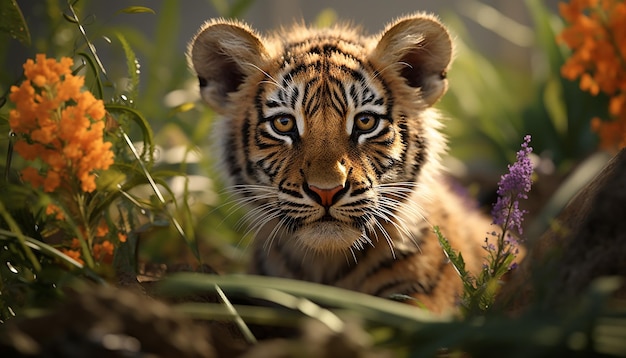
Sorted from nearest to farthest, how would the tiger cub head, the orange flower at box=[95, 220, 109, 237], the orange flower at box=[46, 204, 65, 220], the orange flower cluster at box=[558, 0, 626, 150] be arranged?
the orange flower at box=[46, 204, 65, 220], the orange flower at box=[95, 220, 109, 237], the tiger cub head, the orange flower cluster at box=[558, 0, 626, 150]

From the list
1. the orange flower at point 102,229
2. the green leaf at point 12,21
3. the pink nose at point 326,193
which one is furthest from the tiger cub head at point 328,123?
the green leaf at point 12,21

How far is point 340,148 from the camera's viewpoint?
6.89 ft

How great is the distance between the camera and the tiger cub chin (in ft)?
6.89

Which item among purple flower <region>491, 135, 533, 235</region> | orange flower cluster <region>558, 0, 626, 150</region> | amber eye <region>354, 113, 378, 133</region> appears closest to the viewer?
purple flower <region>491, 135, 533, 235</region>

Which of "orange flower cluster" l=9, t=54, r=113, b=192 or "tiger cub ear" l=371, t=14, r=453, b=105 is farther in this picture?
"tiger cub ear" l=371, t=14, r=453, b=105

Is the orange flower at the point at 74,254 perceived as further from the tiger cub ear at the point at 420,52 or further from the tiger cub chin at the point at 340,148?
the tiger cub ear at the point at 420,52

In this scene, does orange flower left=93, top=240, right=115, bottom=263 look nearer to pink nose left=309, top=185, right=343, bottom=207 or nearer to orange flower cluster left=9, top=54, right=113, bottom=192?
orange flower cluster left=9, top=54, right=113, bottom=192

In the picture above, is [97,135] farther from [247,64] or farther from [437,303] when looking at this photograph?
[437,303]

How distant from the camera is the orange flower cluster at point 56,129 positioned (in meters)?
1.74

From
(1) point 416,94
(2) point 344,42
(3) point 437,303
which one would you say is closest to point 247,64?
(2) point 344,42

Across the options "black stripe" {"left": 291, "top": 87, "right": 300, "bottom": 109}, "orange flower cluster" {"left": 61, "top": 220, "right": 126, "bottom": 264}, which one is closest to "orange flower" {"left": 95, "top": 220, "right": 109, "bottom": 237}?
"orange flower cluster" {"left": 61, "top": 220, "right": 126, "bottom": 264}

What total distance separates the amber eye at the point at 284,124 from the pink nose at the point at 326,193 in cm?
27

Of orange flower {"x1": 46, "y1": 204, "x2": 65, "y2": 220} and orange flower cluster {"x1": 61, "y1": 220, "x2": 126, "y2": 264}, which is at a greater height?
orange flower {"x1": 46, "y1": 204, "x2": 65, "y2": 220}

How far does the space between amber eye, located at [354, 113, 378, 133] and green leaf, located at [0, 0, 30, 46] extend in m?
0.97
